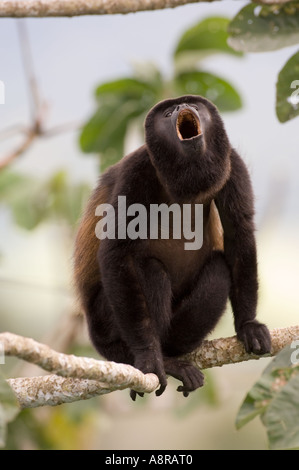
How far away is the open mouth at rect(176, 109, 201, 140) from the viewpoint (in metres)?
3.12

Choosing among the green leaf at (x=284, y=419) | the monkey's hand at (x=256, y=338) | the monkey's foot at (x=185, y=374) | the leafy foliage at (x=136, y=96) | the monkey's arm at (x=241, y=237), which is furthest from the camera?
the leafy foliage at (x=136, y=96)

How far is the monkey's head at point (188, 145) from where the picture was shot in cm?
315

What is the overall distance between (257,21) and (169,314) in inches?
53.0

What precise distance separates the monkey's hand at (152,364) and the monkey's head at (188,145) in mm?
754

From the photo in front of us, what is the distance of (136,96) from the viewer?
15.4 feet

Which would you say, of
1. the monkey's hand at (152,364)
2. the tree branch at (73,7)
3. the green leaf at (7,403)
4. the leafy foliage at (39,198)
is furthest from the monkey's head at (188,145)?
the leafy foliage at (39,198)

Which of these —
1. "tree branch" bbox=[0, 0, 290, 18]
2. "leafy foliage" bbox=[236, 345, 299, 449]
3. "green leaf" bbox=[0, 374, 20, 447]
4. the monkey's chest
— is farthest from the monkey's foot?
"tree branch" bbox=[0, 0, 290, 18]

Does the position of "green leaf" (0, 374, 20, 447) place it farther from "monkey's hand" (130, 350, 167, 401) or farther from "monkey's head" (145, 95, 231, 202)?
"monkey's head" (145, 95, 231, 202)

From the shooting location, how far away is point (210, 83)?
4621 mm

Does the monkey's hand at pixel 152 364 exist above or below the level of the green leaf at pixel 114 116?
below

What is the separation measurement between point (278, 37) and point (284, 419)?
1.60 m

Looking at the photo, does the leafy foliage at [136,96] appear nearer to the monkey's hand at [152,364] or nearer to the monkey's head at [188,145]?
the monkey's head at [188,145]

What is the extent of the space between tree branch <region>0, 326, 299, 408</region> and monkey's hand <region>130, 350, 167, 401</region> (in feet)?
0.66

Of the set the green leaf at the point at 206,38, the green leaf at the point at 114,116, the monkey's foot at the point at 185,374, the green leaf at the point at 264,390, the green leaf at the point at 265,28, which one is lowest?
the green leaf at the point at 264,390
